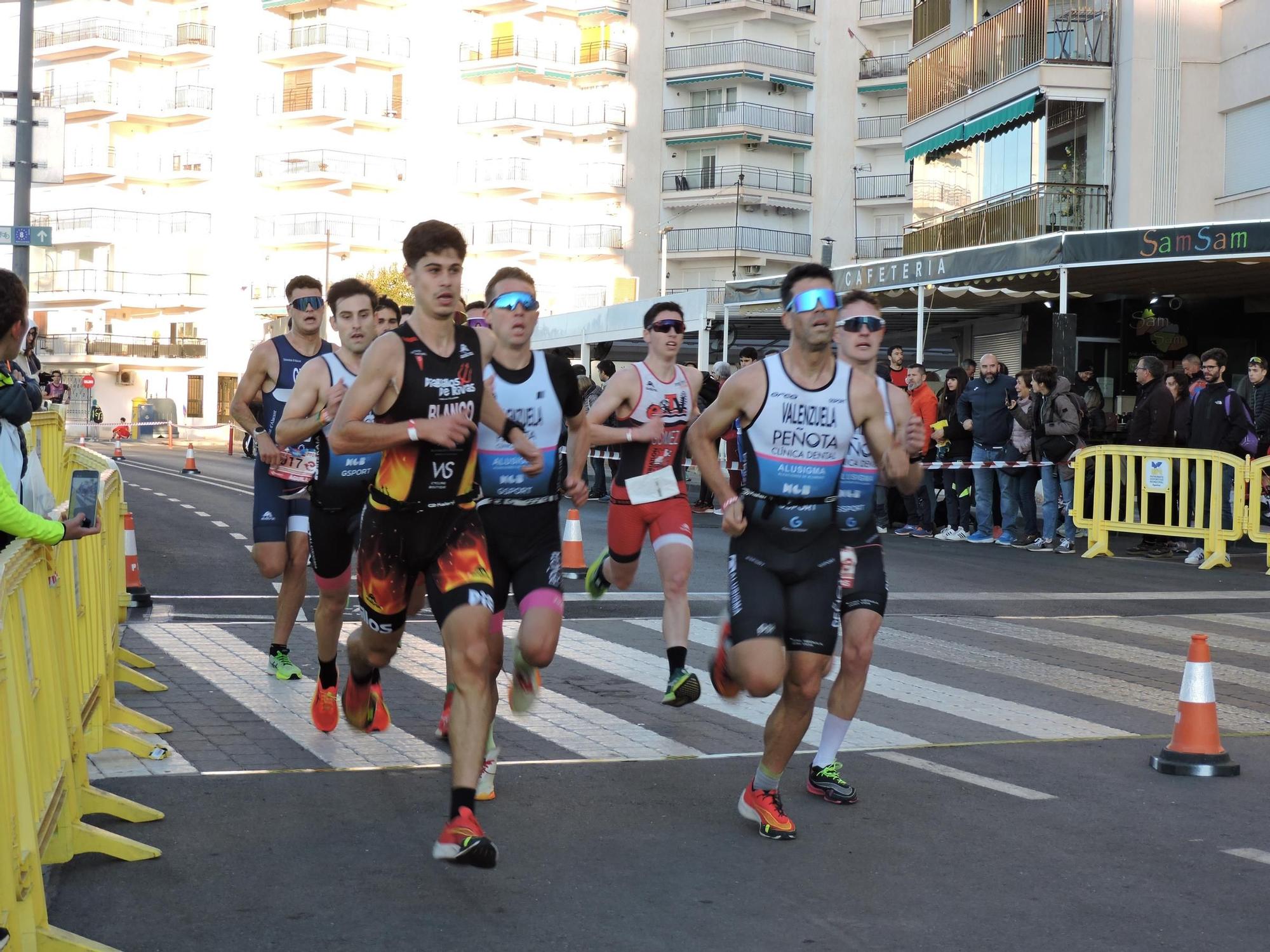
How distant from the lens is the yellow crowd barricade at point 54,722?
414 cm

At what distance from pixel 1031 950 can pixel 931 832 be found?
1.33 meters

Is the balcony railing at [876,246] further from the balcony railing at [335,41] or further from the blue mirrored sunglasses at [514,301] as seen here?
the blue mirrored sunglasses at [514,301]

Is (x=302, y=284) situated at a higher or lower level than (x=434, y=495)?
higher

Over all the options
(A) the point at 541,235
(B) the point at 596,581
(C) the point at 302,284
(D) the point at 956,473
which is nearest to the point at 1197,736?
(B) the point at 596,581

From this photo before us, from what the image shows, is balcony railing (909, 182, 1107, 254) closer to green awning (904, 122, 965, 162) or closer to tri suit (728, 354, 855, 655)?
green awning (904, 122, 965, 162)

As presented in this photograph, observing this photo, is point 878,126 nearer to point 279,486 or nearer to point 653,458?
point 653,458

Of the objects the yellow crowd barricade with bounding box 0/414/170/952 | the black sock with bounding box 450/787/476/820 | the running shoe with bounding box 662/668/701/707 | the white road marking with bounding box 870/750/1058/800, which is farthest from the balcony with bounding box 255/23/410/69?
the black sock with bounding box 450/787/476/820

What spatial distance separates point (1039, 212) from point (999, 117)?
2.40 m

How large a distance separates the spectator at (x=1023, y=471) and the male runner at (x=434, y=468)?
13.3 m

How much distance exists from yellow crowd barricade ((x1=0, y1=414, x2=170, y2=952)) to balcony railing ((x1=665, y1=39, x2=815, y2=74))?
7269cm

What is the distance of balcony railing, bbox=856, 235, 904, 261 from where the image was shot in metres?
79.4

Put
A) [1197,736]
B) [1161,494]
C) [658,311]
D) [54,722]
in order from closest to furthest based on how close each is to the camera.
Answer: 1. [54,722]
2. [1197,736]
3. [658,311]
4. [1161,494]

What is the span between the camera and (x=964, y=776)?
7059 millimetres

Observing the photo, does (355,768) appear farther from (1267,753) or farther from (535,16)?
(535,16)
